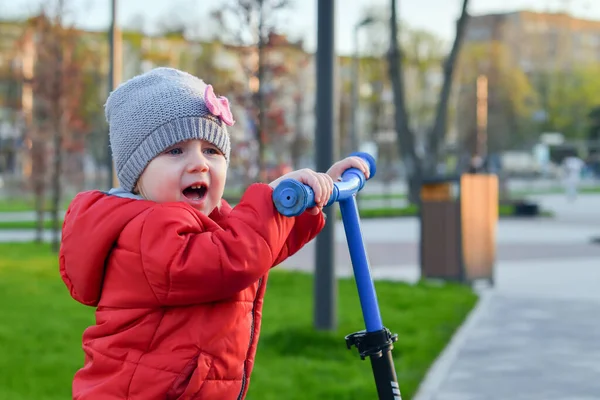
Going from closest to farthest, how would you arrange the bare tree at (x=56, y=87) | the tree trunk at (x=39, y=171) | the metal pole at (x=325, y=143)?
the metal pole at (x=325, y=143)
the bare tree at (x=56, y=87)
the tree trunk at (x=39, y=171)

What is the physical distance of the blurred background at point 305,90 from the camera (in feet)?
44.8

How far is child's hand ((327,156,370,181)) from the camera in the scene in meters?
2.66

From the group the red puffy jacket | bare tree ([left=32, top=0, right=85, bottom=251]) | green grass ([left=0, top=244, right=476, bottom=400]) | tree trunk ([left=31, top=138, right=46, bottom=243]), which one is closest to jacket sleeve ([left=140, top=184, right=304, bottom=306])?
the red puffy jacket

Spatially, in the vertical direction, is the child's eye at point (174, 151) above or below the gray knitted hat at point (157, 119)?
below

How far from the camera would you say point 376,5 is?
39438 millimetres

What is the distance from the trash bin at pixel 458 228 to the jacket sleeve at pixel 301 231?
345 inches

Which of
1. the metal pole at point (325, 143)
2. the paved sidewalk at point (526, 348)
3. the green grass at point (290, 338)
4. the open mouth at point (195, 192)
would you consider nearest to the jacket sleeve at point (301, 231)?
the open mouth at point (195, 192)

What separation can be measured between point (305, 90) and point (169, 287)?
57757mm

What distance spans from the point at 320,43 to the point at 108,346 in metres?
5.28

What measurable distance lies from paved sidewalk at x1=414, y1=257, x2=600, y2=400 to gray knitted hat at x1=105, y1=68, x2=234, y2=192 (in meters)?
3.56

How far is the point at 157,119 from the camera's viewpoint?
2549mm

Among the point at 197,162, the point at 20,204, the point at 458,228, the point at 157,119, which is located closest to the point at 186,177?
the point at 197,162

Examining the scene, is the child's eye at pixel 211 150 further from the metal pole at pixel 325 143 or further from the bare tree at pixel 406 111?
the bare tree at pixel 406 111

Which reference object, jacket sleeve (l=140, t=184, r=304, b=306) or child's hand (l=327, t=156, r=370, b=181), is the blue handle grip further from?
child's hand (l=327, t=156, r=370, b=181)
